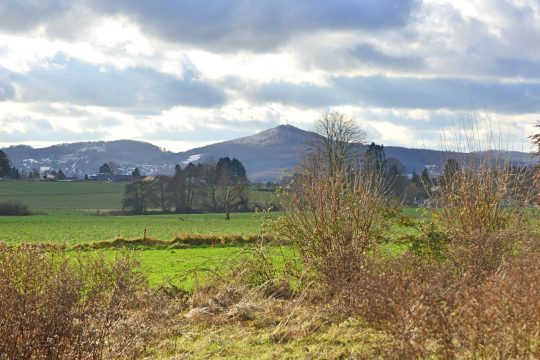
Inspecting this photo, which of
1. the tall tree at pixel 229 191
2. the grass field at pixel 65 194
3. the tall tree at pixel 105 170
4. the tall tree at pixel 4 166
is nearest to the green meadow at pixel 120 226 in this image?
the grass field at pixel 65 194

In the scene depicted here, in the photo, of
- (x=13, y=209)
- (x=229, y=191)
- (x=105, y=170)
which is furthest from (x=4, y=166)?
(x=229, y=191)

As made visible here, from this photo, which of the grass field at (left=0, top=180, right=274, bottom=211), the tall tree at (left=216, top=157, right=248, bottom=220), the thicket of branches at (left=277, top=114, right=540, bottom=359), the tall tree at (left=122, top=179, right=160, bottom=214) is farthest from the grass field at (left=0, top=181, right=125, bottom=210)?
the thicket of branches at (left=277, top=114, right=540, bottom=359)

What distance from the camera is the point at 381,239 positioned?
1306 cm

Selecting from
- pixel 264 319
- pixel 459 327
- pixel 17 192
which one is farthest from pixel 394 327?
pixel 17 192

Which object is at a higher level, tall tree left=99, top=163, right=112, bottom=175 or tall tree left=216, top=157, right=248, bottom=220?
tall tree left=99, top=163, right=112, bottom=175

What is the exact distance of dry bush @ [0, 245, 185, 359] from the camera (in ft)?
23.2

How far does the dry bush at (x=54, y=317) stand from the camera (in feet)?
23.2

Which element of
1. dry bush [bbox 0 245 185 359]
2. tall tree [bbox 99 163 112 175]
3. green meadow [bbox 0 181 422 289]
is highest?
tall tree [bbox 99 163 112 175]

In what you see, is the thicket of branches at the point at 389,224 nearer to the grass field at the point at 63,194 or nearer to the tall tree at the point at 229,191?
the tall tree at the point at 229,191

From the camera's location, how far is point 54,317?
7.22m

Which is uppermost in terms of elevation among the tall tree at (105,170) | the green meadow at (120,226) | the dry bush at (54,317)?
the tall tree at (105,170)

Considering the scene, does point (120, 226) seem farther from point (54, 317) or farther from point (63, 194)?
point (63, 194)

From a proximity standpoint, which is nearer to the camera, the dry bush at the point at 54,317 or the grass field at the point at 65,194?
the dry bush at the point at 54,317

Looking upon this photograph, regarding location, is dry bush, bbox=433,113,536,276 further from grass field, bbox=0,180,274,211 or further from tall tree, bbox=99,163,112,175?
tall tree, bbox=99,163,112,175
